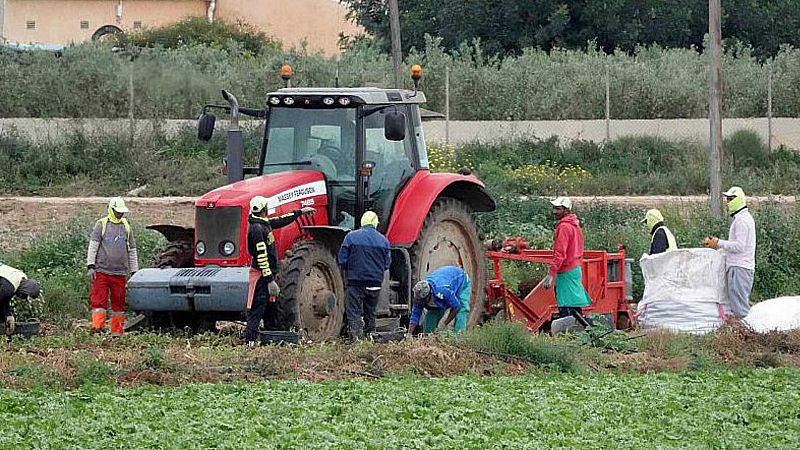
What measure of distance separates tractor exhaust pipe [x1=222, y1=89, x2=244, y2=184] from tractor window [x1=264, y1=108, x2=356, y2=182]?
0.32m

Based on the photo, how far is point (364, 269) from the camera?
15125 millimetres

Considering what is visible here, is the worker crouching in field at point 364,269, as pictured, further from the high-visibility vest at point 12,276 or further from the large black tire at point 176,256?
the high-visibility vest at point 12,276

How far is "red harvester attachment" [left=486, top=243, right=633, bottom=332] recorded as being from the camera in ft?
57.3

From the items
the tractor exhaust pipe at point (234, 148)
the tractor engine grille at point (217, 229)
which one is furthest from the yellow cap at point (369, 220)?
the tractor exhaust pipe at point (234, 148)

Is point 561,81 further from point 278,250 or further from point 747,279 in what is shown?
point 278,250

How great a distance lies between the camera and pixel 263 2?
52719mm

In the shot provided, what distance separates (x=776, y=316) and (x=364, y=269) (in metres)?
5.30

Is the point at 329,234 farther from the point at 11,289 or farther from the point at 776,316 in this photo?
the point at 776,316

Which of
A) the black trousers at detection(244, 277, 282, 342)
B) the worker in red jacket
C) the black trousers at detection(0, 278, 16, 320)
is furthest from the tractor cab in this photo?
the black trousers at detection(0, 278, 16, 320)

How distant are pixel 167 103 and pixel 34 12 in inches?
795

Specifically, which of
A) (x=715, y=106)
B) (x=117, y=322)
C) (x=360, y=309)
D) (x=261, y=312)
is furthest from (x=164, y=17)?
(x=261, y=312)

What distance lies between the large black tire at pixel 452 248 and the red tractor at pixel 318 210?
19 mm

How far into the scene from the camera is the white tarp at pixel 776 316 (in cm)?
1688

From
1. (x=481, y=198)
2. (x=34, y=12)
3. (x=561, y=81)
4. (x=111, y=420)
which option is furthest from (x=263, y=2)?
(x=111, y=420)
